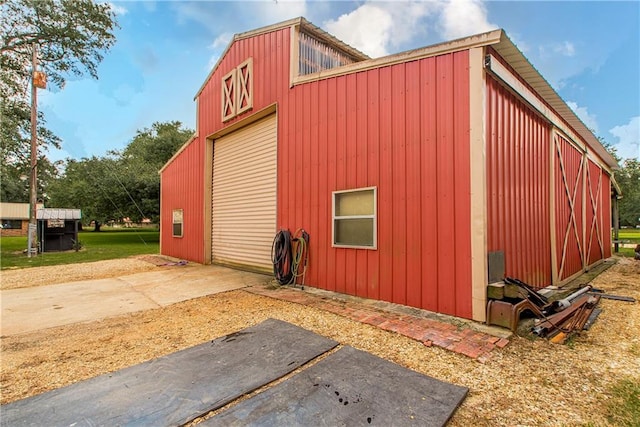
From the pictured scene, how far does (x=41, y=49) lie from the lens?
42.5 ft

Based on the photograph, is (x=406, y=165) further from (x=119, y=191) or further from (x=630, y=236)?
(x=630, y=236)

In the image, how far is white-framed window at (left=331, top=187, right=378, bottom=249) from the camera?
13.6 ft

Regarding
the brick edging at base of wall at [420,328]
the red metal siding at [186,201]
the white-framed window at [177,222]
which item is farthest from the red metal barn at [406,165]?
the white-framed window at [177,222]

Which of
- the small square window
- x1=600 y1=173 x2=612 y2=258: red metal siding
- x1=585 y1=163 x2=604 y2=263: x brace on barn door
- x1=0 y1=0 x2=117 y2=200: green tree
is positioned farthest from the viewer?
the small square window

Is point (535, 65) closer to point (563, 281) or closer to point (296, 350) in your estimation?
point (563, 281)

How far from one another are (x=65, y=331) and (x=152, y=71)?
18.1m

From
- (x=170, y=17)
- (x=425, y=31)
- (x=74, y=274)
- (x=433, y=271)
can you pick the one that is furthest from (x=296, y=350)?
(x=170, y=17)

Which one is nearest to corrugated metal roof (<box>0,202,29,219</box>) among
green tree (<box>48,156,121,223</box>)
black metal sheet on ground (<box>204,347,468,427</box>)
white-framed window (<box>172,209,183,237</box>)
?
green tree (<box>48,156,121,223</box>)

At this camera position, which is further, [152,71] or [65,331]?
[152,71]

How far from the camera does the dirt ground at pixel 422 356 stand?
176cm

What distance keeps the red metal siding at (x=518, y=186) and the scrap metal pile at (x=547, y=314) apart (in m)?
0.53

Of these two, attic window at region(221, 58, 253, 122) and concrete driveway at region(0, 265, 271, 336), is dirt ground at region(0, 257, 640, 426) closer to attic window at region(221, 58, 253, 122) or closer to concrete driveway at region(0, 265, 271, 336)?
concrete driveway at region(0, 265, 271, 336)

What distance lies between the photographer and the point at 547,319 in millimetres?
3039

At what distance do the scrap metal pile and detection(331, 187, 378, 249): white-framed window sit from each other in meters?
1.64
